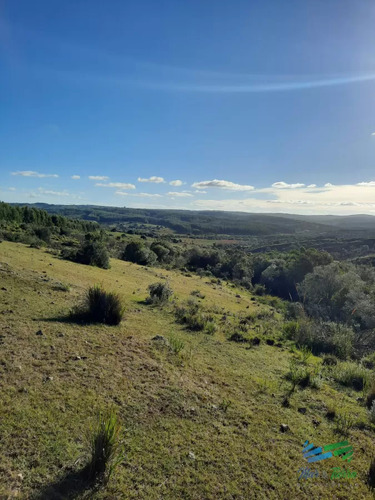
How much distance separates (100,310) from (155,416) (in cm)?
502

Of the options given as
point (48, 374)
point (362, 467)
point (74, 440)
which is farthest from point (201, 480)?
point (48, 374)

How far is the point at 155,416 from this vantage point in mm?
5086

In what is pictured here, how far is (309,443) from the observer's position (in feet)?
16.9

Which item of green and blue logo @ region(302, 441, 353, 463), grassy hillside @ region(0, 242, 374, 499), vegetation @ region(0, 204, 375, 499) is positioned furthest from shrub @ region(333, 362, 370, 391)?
green and blue logo @ region(302, 441, 353, 463)

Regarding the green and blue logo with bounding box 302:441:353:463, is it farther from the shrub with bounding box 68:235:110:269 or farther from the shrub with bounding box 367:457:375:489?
the shrub with bounding box 68:235:110:269

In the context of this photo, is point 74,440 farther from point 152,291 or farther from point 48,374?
point 152,291

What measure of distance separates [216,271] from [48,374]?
5298 centimetres

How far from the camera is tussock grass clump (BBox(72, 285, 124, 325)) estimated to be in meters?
9.28

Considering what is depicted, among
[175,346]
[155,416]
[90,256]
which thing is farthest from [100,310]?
[90,256]

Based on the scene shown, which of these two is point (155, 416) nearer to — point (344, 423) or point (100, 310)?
point (344, 423)

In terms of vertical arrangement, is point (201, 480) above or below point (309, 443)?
above

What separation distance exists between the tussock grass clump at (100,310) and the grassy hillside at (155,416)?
402mm

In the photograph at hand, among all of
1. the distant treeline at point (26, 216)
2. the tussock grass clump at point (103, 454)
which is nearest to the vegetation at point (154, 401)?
the tussock grass clump at point (103, 454)

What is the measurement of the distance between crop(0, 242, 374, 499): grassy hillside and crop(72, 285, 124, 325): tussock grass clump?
0.40 m
